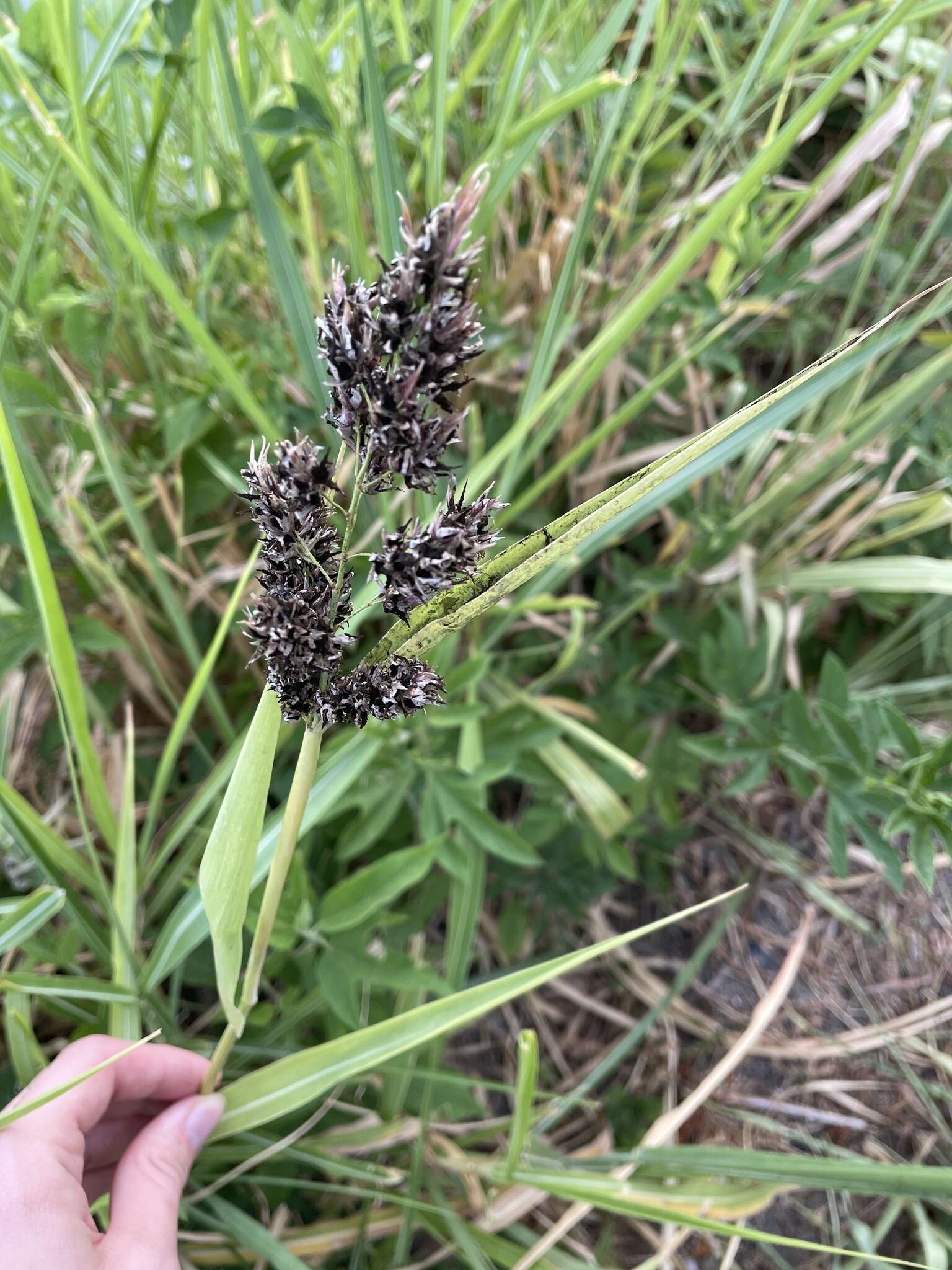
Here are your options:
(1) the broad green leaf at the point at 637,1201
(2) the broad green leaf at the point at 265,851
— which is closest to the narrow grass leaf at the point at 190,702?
(2) the broad green leaf at the point at 265,851

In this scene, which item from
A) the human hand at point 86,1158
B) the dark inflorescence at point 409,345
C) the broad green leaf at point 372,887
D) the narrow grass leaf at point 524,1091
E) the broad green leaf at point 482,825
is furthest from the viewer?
the broad green leaf at point 482,825

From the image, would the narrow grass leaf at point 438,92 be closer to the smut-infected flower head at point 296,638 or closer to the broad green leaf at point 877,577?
the smut-infected flower head at point 296,638

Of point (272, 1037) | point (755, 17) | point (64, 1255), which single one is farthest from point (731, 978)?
point (755, 17)

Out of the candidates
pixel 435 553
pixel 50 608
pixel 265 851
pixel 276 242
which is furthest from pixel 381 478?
pixel 276 242

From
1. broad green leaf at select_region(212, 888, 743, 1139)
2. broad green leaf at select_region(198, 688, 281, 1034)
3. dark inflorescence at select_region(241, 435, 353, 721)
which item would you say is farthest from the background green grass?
dark inflorescence at select_region(241, 435, 353, 721)

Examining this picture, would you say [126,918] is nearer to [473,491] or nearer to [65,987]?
[65,987]

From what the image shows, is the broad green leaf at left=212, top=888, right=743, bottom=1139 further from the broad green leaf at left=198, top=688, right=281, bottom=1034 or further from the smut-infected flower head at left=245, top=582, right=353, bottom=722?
the smut-infected flower head at left=245, top=582, right=353, bottom=722

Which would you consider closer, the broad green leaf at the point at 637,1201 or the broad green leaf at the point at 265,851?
the broad green leaf at the point at 637,1201
